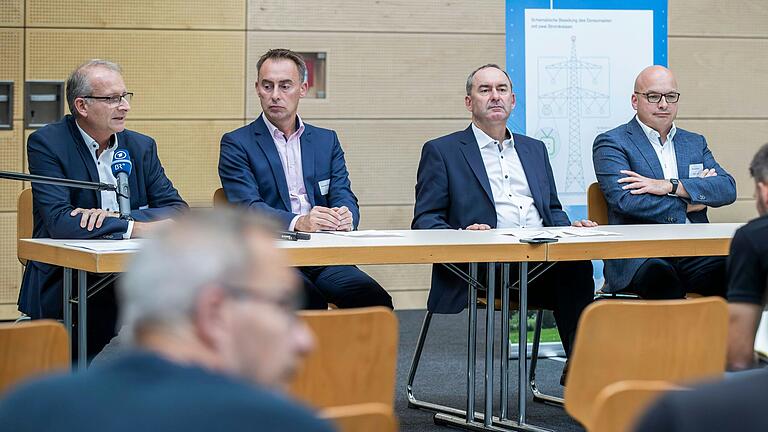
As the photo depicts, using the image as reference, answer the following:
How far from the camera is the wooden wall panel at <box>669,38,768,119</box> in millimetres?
6984

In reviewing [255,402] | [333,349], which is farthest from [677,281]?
[255,402]

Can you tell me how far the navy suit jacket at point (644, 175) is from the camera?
471cm

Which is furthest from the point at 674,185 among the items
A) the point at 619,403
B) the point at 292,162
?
the point at 619,403

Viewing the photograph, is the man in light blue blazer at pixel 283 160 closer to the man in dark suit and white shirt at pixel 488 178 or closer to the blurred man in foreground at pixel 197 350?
the man in dark suit and white shirt at pixel 488 178

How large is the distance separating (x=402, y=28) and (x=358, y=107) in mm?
567

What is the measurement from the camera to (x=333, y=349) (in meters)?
2.39

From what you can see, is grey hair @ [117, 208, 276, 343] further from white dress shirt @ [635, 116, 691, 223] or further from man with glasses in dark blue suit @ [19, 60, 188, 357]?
white dress shirt @ [635, 116, 691, 223]

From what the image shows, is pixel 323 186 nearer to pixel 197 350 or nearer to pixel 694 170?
pixel 694 170

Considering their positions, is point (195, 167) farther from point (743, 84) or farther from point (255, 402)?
point (255, 402)

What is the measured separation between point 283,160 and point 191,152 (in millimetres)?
2092

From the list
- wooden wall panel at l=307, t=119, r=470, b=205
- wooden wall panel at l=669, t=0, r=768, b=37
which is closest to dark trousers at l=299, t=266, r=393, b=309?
wooden wall panel at l=307, t=119, r=470, b=205

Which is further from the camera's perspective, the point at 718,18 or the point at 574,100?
the point at 718,18

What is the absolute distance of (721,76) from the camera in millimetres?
7043

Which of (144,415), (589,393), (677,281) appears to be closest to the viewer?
(144,415)
